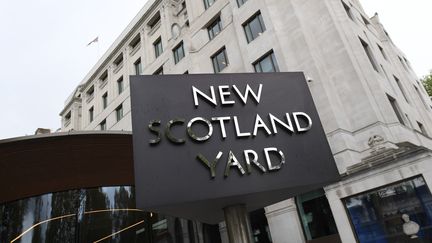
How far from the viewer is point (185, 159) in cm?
754

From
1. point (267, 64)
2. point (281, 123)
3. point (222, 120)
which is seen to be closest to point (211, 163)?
point (222, 120)

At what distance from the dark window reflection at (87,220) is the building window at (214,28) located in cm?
1584

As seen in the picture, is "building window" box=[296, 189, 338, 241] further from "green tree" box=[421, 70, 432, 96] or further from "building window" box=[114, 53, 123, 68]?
"green tree" box=[421, 70, 432, 96]

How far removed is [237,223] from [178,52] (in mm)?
24781

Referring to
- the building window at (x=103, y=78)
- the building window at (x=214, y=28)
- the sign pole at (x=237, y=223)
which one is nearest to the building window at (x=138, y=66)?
the building window at (x=103, y=78)

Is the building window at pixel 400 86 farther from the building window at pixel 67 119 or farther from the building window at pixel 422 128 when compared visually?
the building window at pixel 67 119

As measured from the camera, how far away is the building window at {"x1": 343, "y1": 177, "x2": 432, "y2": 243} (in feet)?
43.8

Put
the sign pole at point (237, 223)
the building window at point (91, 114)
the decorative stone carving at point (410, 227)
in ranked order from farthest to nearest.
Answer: the building window at point (91, 114) → the decorative stone carving at point (410, 227) → the sign pole at point (237, 223)

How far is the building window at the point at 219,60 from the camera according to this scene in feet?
84.3

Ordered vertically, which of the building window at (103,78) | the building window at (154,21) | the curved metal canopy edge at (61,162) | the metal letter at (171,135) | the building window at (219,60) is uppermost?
the building window at (154,21)

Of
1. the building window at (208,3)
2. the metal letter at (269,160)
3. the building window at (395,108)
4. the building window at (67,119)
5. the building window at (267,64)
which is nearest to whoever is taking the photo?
the metal letter at (269,160)

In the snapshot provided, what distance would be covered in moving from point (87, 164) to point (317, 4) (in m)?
16.9

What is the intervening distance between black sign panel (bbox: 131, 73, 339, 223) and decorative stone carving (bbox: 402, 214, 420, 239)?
7.60 meters

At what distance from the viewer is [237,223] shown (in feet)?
27.4
